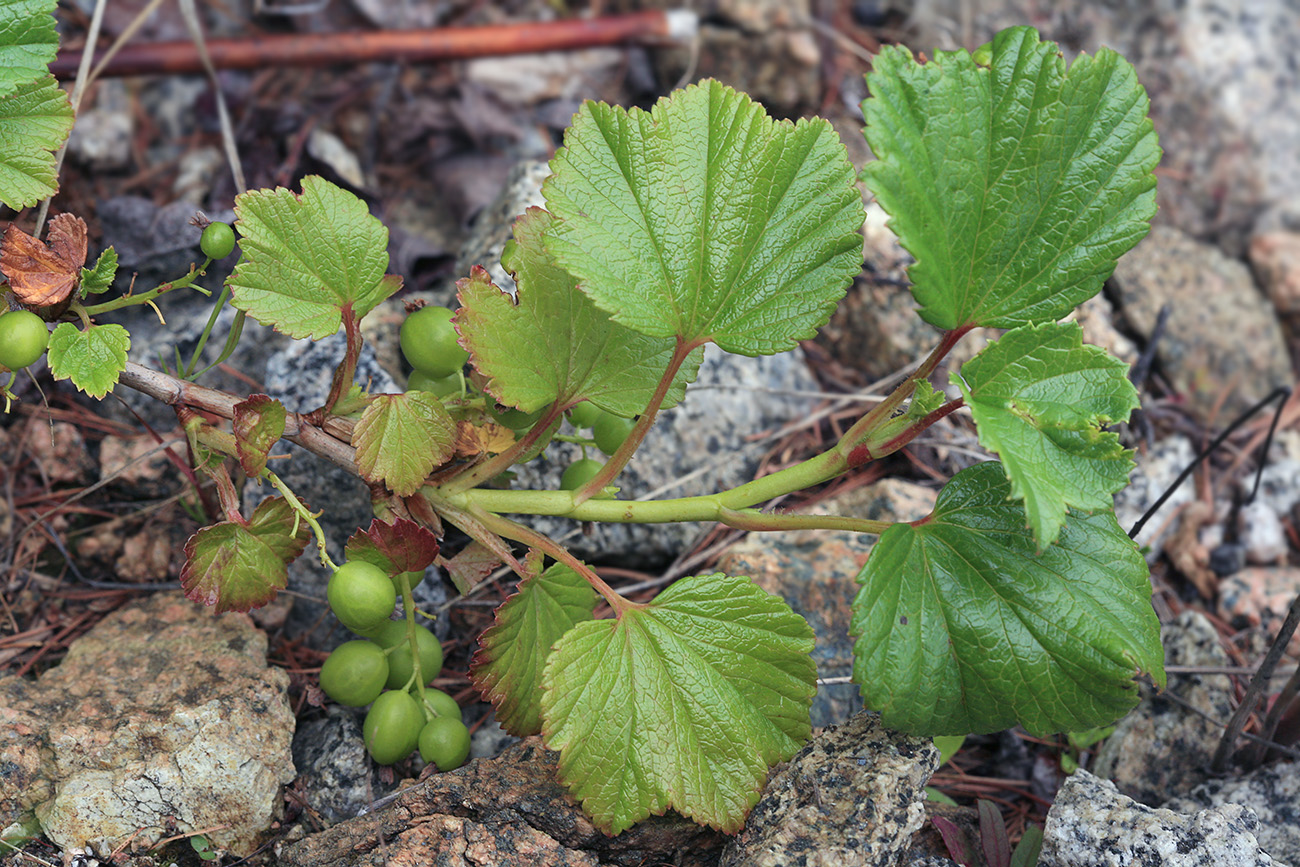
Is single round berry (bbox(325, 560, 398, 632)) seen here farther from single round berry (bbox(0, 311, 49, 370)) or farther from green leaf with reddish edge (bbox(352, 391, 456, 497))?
single round berry (bbox(0, 311, 49, 370))

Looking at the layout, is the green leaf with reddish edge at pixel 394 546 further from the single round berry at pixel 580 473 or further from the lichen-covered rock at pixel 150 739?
the lichen-covered rock at pixel 150 739

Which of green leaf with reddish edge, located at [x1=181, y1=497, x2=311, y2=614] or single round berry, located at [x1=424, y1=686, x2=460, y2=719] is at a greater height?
green leaf with reddish edge, located at [x1=181, y1=497, x2=311, y2=614]

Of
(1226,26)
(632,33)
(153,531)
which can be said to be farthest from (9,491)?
(1226,26)

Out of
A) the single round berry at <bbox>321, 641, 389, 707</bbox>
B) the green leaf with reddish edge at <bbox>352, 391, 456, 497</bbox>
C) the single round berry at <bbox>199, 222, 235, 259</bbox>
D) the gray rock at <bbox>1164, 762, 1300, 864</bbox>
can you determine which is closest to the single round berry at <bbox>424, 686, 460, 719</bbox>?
the single round berry at <bbox>321, 641, 389, 707</bbox>

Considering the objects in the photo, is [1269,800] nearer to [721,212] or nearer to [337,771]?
[721,212]

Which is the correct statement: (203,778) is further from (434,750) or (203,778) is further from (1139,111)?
(1139,111)
